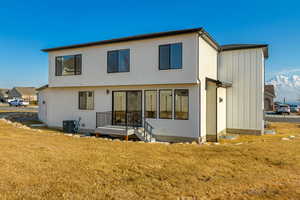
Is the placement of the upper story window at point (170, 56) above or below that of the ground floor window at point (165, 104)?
above

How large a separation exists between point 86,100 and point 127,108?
3.47 metres

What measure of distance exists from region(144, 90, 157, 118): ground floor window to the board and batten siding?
5592 millimetres

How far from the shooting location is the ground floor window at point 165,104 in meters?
10.9

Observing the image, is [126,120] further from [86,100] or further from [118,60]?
[118,60]

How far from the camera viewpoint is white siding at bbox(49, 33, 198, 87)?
10.1 m

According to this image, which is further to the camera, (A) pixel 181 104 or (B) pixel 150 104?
(B) pixel 150 104

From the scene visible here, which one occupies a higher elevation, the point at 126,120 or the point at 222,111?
the point at 222,111

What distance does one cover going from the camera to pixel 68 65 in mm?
13875

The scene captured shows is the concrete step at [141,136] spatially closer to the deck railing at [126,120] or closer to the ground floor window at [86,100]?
the deck railing at [126,120]

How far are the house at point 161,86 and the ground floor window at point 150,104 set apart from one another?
6 cm

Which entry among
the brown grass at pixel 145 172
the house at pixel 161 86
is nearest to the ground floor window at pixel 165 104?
the house at pixel 161 86

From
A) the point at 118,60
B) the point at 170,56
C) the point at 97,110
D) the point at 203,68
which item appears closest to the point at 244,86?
the point at 203,68

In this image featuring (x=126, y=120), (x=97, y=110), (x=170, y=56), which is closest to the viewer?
(x=170, y=56)

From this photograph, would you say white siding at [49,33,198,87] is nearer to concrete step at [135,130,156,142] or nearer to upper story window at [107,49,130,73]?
upper story window at [107,49,130,73]
